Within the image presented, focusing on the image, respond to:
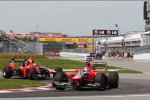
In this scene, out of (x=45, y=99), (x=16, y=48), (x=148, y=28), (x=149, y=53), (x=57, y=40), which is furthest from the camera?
(x=57, y=40)

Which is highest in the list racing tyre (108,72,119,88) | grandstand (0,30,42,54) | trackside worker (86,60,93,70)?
grandstand (0,30,42,54)

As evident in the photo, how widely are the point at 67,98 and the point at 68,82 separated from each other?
3452 mm

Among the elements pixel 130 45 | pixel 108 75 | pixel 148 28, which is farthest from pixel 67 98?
pixel 148 28

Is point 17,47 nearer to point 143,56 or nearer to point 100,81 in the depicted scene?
point 143,56

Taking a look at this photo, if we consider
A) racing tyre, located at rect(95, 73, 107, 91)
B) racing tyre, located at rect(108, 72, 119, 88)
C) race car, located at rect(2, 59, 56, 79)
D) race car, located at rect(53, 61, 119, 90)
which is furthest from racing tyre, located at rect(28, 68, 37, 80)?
racing tyre, located at rect(95, 73, 107, 91)

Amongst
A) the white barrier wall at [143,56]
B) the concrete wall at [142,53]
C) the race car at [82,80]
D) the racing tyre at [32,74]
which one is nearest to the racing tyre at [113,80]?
the race car at [82,80]

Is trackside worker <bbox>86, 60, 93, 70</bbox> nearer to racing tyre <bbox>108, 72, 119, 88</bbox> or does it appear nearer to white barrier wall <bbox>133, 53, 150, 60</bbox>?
racing tyre <bbox>108, 72, 119, 88</bbox>

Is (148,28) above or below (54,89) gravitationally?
above

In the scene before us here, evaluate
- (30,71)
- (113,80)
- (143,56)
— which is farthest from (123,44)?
(113,80)

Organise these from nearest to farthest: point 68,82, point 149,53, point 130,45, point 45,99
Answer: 1. point 45,99
2. point 68,82
3. point 149,53
4. point 130,45

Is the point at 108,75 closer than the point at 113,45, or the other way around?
the point at 108,75

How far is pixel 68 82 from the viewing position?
16.7m

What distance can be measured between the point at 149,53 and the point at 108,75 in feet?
138

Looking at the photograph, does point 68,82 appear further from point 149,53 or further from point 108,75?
point 149,53
